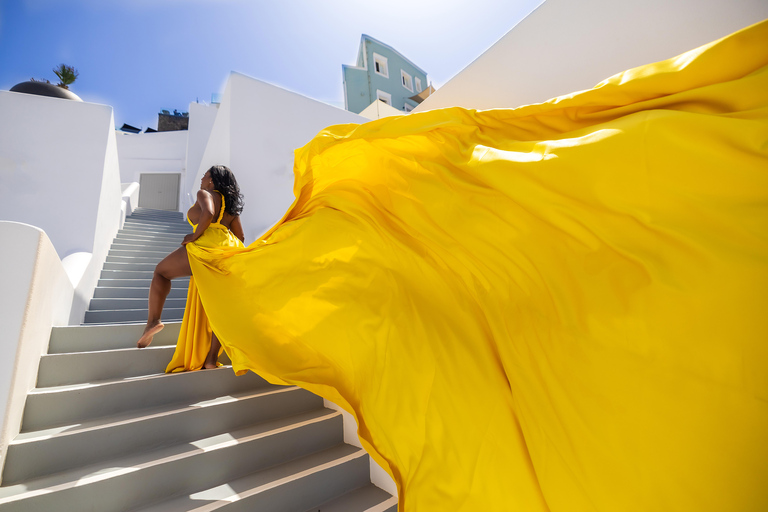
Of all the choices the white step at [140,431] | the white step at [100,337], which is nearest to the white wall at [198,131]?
the white step at [100,337]

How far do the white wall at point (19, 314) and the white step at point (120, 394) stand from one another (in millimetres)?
85

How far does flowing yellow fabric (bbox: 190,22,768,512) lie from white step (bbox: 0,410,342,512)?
706 mm

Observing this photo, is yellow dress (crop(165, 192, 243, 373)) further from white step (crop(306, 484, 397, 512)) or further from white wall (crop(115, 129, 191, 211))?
white wall (crop(115, 129, 191, 211))

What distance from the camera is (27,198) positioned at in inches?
154

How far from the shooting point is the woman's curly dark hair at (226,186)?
2637mm

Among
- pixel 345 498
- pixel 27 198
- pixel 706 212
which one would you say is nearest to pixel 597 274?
pixel 706 212

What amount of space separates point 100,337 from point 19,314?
772mm

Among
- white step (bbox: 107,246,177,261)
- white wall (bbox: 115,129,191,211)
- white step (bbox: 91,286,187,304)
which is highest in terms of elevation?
white wall (bbox: 115,129,191,211)

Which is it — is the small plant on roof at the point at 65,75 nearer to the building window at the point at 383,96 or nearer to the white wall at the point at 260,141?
the white wall at the point at 260,141

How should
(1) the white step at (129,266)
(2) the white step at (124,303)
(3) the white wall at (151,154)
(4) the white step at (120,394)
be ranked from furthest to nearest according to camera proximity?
1. (3) the white wall at (151,154)
2. (1) the white step at (129,266)
3. (2) the white step at (124,303)
4. (4) the white step at (120,394)

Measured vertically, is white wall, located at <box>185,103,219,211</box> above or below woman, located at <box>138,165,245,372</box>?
above

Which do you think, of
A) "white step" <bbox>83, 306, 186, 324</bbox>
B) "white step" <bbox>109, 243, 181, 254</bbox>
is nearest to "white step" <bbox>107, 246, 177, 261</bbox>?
"white step" <bbox>109, 243, 181, 254</bbox>

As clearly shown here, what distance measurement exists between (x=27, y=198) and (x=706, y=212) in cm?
574

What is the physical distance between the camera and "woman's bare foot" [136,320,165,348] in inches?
93.7
